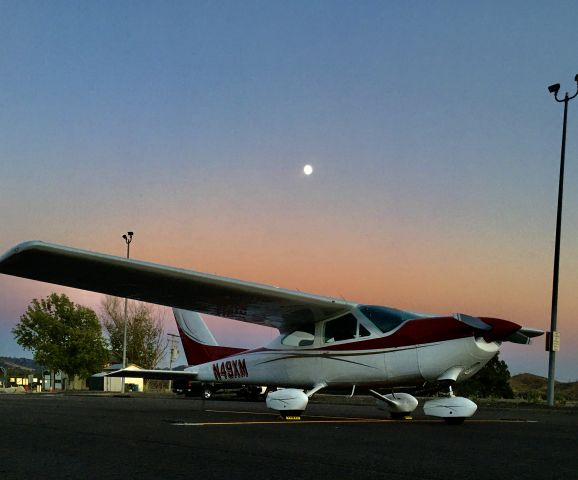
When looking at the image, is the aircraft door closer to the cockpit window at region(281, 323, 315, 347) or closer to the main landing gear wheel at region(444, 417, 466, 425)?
the main landing gear wheel at region(444, 417, 466, 425)

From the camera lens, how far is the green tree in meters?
38.7

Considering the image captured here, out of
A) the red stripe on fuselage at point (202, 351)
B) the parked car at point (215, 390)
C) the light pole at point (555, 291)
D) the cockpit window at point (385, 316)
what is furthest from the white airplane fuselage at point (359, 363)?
the parked car at point (215, 390)

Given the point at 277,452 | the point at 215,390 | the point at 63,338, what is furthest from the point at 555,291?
the point at 63,338

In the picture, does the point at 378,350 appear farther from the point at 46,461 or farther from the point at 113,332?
the point at 113,332

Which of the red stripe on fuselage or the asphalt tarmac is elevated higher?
the red stripe on fuselage

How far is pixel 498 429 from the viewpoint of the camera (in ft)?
31.7

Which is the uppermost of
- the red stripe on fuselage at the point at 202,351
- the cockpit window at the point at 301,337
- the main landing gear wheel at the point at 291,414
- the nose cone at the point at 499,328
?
the nose cone at the point at 499,328

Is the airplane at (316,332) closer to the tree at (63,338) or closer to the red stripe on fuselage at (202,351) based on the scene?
the red stripe on fuselage at (202,351)

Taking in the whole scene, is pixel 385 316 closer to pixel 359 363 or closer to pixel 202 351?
pixel 359 363

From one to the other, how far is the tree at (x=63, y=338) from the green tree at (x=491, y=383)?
3221 centimetres

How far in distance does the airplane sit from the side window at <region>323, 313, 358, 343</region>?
19 mm

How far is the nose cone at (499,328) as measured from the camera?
10.1 m

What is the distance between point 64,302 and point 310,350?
51.6 m

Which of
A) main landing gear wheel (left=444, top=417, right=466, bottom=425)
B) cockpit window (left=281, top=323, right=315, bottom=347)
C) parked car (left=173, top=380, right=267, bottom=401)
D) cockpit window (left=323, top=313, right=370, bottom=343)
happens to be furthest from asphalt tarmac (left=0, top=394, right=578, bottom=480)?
parked car (left=173, top=380, right=267, bottom=401)
